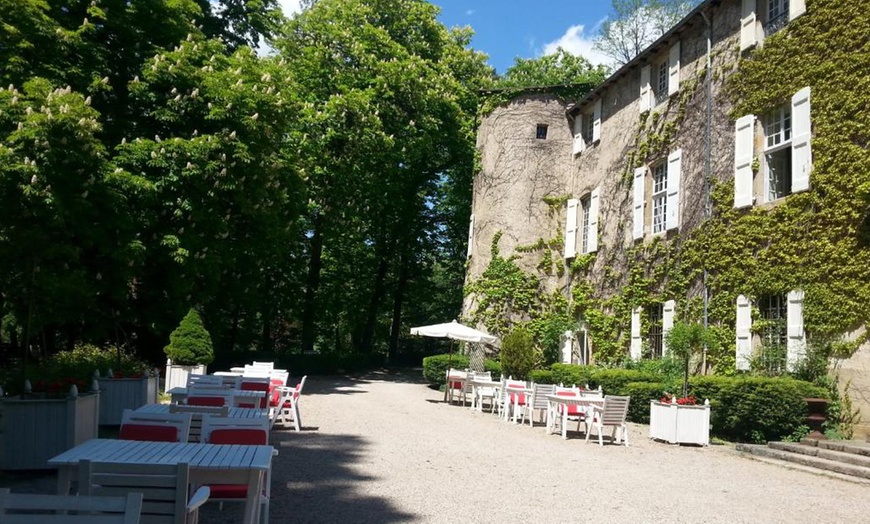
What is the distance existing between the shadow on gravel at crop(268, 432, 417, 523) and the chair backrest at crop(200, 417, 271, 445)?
86 cm

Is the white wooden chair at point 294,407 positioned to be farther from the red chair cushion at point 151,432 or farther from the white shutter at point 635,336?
the white shutter at point 635,336

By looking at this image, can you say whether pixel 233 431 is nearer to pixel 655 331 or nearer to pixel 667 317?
pixel 667 317

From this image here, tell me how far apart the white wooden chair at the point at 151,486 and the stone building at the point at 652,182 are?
11.4 meters

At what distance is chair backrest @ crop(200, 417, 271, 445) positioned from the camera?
5297 millimetres

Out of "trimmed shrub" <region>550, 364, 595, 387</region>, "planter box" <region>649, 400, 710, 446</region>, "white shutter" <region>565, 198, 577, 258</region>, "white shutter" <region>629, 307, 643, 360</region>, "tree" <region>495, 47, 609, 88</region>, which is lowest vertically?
"planter box" <region>649, 400, 710, 446</region>

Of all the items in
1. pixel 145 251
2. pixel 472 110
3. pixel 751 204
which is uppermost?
pixel 472 110

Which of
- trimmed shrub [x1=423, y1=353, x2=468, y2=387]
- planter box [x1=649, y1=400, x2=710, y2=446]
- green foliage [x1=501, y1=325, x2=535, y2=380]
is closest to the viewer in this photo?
planter box [x1=649, y1=400, x2=710, y2=446]

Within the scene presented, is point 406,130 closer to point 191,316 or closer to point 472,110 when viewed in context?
point 472,110

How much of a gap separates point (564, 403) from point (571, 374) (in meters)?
6.06

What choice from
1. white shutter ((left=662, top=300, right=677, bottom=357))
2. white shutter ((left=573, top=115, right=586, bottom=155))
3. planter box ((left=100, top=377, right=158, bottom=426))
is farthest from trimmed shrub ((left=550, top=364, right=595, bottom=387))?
planter box ((left=100, top=377, right=158, bottom=426))

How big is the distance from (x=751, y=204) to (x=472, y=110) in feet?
54.2

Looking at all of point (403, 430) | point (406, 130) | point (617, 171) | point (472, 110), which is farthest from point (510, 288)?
point (403, 430)

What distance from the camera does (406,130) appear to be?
84.0 ft

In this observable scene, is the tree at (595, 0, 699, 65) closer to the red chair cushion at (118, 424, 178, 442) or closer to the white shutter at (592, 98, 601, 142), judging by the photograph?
the white shutter at (592, 98, 601, 142)
